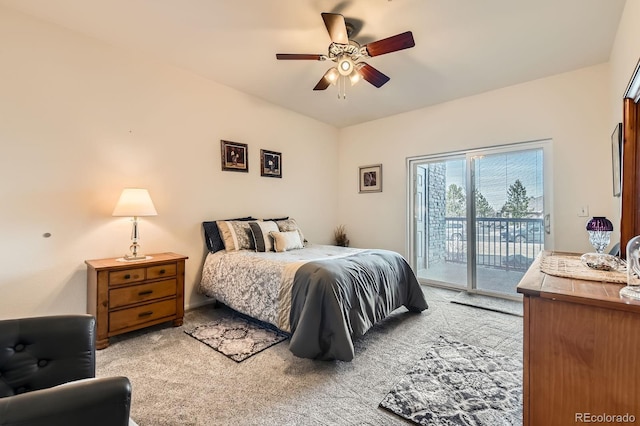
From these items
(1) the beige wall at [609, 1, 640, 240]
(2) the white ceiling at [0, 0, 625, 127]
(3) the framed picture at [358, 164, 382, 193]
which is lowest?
(3) the framed picture at [358, 164, 382, 193]

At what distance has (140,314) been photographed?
256 centimetres

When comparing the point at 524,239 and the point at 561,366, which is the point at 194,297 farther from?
the point at 524,239

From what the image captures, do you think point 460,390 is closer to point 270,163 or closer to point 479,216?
point 479,216

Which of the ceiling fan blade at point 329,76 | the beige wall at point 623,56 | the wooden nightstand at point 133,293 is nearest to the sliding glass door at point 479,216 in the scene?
the beige wall at point 623,56

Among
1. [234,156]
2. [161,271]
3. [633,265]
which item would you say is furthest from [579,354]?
[234,156]

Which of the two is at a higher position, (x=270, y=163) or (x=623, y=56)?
(x=623, y=56)

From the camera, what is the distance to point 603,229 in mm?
1688

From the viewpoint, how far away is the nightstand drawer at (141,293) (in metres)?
2.42

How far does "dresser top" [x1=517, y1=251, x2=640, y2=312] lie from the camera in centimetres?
104

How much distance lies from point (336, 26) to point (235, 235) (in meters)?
2.30

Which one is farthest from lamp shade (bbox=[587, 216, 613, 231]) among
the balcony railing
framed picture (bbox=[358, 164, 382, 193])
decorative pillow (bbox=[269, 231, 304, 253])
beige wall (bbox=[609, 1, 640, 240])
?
framed picture (bbox=[358, 164, 382, 193])

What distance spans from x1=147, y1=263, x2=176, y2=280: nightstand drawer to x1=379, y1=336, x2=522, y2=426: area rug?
2.17 m

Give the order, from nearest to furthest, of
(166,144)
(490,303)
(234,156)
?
(166,144)
(490,303)
(234,156)

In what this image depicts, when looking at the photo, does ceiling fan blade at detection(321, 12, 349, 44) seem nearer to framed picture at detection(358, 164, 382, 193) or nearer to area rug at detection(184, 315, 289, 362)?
area rug at detection(184, 315, 289, 362)
